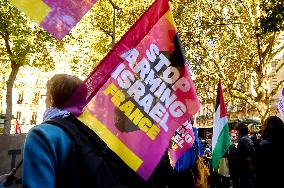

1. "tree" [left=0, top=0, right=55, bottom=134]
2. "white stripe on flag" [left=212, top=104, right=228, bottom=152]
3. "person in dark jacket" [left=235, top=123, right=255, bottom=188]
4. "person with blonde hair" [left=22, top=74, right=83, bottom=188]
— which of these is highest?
"tree" [left=0, top=0, right=55, bottom=134]

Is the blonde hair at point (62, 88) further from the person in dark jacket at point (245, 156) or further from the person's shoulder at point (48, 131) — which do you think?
the person in dark jacket at point (245, 156)

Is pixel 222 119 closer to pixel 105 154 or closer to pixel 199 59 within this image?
pixel 105 154

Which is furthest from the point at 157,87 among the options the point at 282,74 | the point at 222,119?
the point at 282,74

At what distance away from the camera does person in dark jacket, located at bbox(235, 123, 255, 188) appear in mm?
7570

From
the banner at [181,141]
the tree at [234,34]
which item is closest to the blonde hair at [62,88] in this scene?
the banner at [181,141]

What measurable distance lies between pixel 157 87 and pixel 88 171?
763mm

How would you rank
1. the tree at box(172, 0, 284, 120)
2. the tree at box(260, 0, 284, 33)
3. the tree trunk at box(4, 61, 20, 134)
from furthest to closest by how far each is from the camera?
the tree trunk at box(4, 61, 20, 134) < the tree at box(172, 0, 284, 120) < the tree at box(260, 0, 284, 33)

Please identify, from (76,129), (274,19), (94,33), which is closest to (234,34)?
(94,33)

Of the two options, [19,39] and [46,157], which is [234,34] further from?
[46,157]

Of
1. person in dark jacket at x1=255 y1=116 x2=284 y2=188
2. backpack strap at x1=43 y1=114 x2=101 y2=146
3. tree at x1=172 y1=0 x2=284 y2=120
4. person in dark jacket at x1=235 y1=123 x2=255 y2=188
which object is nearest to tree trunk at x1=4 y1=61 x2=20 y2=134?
tree at x1=172 y1=0 x2=284 y2=120

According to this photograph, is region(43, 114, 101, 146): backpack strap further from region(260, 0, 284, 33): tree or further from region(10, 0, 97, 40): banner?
region(260, 0, 284, 33): tree

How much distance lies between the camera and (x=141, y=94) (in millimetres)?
2250

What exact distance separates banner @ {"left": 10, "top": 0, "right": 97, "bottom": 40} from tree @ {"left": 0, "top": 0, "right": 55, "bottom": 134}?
786 inches

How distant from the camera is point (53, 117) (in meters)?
2.02
